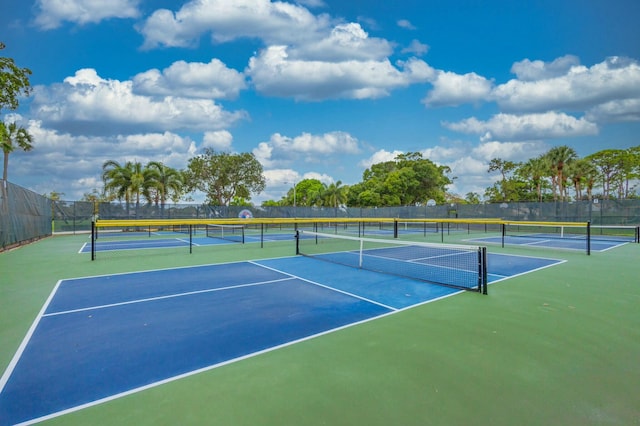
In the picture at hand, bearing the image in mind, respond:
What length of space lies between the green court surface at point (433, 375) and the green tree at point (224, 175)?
123 ft

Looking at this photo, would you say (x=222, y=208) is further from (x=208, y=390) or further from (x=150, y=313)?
(x=208, y=390)

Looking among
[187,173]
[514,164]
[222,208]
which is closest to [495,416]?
[222,208]

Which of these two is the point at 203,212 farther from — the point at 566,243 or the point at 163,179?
the point at 566,243

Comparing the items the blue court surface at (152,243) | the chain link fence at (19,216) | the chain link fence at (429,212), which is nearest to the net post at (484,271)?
the blue court surface at (152,243)

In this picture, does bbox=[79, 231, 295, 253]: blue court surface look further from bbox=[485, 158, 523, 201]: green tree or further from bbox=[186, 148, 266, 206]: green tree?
bbox=[485, 158, 523, 201]: green tree

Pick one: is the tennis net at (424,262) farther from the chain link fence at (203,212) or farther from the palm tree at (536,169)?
the palm tree at (536,169)

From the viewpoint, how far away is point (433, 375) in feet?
11.0

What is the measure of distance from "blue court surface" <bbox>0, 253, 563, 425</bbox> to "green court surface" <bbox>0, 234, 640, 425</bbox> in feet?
0.88

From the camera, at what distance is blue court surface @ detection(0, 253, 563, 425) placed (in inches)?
128

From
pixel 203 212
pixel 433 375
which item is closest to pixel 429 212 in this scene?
pixel 203 212

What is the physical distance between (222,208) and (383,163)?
43.8 m

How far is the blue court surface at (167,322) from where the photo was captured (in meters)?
3.26

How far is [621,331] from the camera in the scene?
15.0 ft

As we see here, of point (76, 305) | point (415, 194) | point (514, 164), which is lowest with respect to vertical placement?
point (76, 305)
